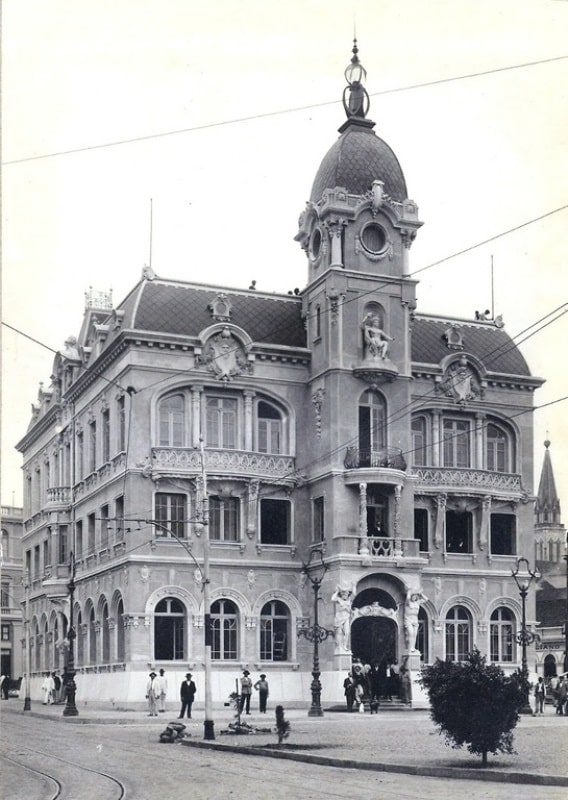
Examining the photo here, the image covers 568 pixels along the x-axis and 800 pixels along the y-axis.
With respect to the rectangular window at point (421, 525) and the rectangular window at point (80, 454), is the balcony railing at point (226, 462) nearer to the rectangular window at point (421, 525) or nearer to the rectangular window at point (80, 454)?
the rectangular window at point (421, 525)

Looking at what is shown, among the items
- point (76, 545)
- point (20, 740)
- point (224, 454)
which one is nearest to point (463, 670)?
point (20, 740)

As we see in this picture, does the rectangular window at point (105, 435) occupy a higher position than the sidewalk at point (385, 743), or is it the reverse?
the rectangular window at point (105, 435)

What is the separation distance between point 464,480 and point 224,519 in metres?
11.8

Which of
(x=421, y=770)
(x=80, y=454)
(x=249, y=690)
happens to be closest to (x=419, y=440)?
(x=80, y=454)

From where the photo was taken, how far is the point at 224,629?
51.6 m

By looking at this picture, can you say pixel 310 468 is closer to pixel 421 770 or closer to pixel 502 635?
pixel 502 635

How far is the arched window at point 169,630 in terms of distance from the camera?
50.5 meters

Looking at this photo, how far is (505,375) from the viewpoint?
5859cm

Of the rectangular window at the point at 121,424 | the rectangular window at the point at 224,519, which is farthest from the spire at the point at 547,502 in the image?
the rectangular window at the point at 121,424

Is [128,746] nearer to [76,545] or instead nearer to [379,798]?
[379,798]

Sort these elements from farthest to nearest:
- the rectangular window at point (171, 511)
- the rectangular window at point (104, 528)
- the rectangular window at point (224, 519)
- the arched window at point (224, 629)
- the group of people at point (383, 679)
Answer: the rectangular window at point (104, 528) → the rectangular window at point (224, 519) → the rectangular window at point (171, 511) → the arched window at point (224, 629) → the group of people at point (383, 679)

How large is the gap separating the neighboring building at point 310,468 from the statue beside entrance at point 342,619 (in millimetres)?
64

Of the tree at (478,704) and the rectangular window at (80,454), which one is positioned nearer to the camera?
the tree at (478,704)

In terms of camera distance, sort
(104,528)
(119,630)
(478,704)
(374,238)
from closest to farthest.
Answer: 1. (478,704)
2. (119,630)
3. (374,238)
4. (104,528)
